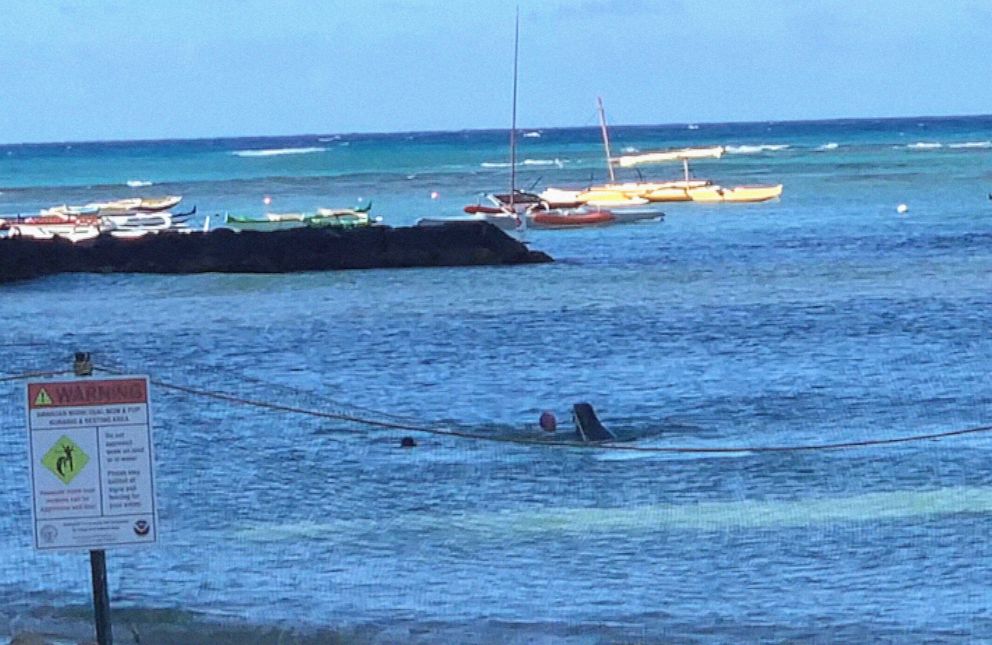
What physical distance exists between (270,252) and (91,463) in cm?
4049

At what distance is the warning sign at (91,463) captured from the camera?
6.20 meters

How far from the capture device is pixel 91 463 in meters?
6.23

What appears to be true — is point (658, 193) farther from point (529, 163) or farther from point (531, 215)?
point (529, 163)

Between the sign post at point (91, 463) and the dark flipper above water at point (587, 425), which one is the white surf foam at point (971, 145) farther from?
the sign post at point (91, 463)

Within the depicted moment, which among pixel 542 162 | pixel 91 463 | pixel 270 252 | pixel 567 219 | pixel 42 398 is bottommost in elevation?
pixel 567 219

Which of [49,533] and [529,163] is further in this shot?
[529,163]

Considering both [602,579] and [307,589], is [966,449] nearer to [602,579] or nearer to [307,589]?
[602,579]

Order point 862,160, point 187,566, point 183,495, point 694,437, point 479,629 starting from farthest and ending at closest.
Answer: point 862,160, point 694,437, point 183,495, point 187,566, point 479,629

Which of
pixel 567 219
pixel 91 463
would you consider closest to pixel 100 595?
pixel 91 463

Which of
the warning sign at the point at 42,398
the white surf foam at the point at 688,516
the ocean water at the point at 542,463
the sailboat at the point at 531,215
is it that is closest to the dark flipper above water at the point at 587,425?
the ocean water at the point at 542,463

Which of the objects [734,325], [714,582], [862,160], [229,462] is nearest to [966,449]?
[714,582]

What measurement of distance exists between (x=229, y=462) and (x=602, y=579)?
5056 millimetres

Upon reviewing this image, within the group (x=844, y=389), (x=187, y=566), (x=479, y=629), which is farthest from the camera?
(x=844, y=389)

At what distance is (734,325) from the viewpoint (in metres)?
29.7
